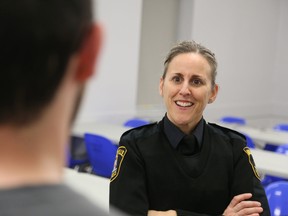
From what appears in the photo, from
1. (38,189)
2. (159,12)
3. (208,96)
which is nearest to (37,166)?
(38,189)

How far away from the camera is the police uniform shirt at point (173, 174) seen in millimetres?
1608

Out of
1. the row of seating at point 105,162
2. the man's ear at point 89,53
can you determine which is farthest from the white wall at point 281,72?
the man's ear at point 89,53

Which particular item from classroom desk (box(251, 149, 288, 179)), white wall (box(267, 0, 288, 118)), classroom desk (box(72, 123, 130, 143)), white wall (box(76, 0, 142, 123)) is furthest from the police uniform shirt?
white wall (box(267, 0, 288, 118))

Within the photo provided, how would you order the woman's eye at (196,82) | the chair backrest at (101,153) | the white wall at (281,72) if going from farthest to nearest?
1. the white wall at (281,72)
2. the chair backrest at (101,153)
3. the woman's eye at (196,82)

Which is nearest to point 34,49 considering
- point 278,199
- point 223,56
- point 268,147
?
point 278,199

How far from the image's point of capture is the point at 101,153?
12.1ft

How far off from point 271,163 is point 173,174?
2.05 metres

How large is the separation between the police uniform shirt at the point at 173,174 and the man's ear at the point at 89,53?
3.79 ft

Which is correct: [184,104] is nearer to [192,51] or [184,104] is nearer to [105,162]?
[192,51]

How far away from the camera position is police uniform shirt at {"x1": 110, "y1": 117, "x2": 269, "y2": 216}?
161cm

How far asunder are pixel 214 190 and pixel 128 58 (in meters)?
4.05

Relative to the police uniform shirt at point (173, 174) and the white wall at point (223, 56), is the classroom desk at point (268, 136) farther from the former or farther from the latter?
the police uniform shirt at point (173, 174)

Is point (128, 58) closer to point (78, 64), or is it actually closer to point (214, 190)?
point (214, 190)

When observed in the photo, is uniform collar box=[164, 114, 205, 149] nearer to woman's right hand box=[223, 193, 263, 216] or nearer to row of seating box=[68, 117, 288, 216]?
woman's right hand box=[223, 193, 263, 216]
